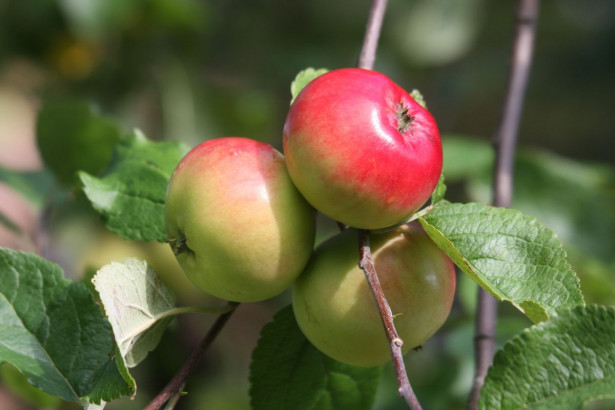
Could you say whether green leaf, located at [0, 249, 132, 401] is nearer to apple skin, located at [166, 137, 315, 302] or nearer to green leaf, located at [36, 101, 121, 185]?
apple skin, located at [166, 137, 315, 302]

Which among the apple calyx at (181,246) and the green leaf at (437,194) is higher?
the green leaf at (437,194)

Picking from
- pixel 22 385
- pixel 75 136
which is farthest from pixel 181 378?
pixel 75 136

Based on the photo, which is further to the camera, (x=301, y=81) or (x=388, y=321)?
(x=301, y=81)

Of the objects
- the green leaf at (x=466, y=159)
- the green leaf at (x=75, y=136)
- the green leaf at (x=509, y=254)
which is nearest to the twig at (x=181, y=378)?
the green leaf at (x=509, y=254)

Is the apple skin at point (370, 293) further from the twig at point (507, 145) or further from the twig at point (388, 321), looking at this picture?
the twig at point (507, 145)

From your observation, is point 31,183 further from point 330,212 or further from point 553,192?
point 553,192
